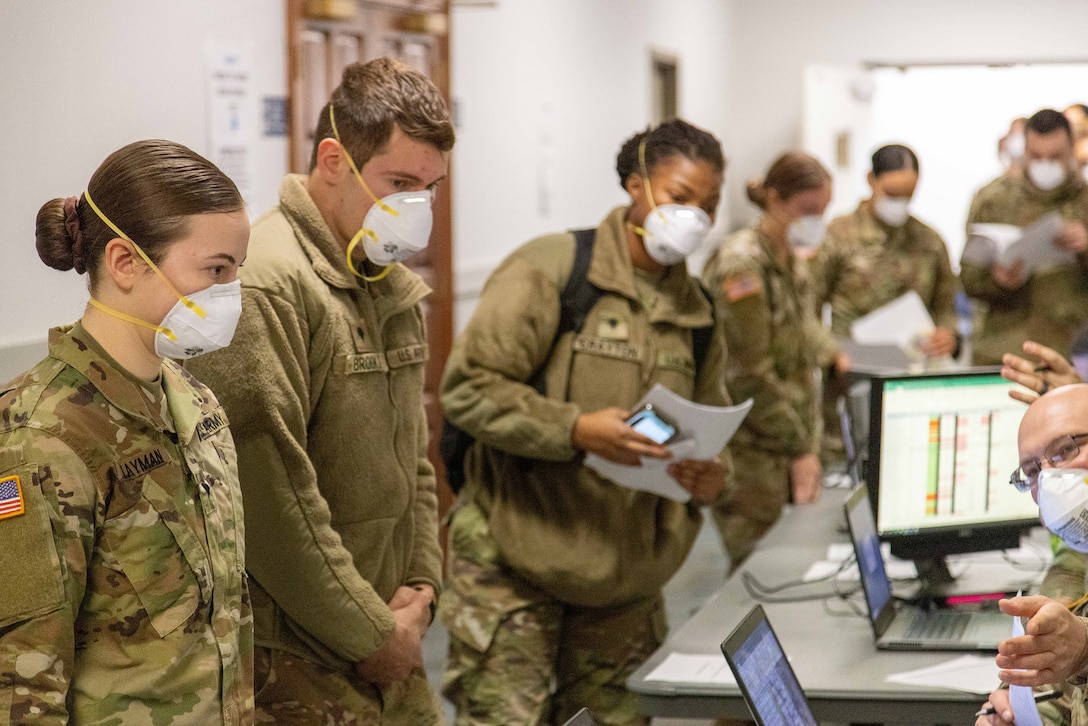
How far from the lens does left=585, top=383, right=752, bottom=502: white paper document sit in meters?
2.46

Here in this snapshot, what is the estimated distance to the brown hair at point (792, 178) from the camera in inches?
164

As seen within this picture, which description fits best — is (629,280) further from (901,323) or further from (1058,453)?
(901,323)

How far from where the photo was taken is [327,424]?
1831mm

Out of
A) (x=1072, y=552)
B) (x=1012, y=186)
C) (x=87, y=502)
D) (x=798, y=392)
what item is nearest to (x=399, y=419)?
(x=87, y=502)

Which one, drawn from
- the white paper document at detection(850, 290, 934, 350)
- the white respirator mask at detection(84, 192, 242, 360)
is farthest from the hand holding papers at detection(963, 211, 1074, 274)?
the white respirator mask at detection(84, 192, 242, 360)

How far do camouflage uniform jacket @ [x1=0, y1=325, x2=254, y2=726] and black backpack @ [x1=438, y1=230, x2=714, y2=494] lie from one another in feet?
3.95

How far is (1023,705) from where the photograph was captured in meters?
A: 1.75

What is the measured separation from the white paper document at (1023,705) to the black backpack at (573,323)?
44.0 inches

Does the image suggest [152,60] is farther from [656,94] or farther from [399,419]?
[656,94]

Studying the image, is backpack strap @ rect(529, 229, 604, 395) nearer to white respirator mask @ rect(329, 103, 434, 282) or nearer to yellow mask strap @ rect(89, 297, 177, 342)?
white respirator mask @ rect(329, 103, 434, 282)

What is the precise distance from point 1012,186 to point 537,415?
10.8 ft

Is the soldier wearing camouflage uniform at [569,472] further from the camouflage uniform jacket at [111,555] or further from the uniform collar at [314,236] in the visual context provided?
the camouflage uniform jacket at [111,555]

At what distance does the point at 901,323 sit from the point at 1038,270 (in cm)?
55

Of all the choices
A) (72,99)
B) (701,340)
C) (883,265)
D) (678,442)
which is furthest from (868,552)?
(883,265)
